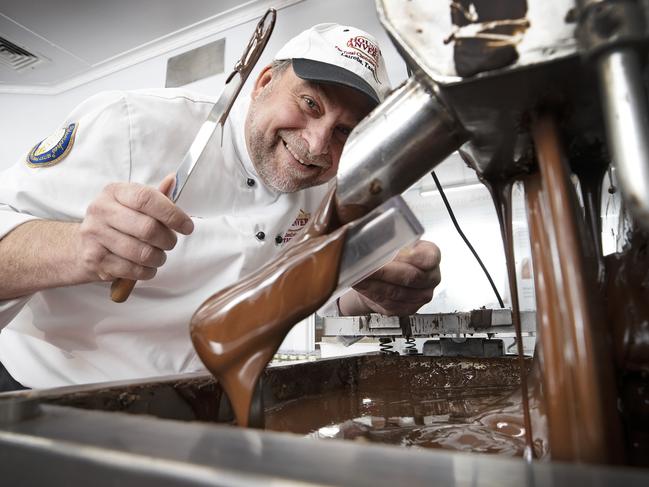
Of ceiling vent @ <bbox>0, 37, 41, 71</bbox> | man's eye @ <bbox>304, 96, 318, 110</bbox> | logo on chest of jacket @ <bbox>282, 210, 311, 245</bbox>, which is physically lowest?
logo on chest of jacket @ <bbox>282, 210, 311, 245</bbox>

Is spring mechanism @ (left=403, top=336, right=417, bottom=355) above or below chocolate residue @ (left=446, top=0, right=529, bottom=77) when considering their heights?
below

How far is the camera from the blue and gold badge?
1.22 meters

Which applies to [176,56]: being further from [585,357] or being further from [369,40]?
[585,357]

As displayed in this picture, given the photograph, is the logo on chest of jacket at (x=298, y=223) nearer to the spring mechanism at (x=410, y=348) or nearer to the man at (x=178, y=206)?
the man at (x=178, y=206)

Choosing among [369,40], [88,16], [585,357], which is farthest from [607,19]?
[88,16]

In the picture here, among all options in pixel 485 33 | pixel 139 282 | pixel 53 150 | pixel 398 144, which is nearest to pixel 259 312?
pixel 398 144

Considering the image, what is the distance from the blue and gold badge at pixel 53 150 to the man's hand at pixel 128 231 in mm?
436

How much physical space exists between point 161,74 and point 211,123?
9.79ft

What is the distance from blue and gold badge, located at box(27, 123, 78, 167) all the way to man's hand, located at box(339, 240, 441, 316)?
2.96 ft

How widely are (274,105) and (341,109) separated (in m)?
0.22

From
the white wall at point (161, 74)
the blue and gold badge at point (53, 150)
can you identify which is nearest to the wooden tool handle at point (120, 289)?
the blue and gold badge at point (53, 150)

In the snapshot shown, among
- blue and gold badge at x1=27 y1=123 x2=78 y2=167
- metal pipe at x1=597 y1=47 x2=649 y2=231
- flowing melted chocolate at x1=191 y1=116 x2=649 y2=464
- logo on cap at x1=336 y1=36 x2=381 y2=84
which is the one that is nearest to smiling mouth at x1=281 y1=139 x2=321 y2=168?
logo on cap at x1=336 y1=36 x2=381 y2=84

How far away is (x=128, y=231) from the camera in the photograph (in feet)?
2.76

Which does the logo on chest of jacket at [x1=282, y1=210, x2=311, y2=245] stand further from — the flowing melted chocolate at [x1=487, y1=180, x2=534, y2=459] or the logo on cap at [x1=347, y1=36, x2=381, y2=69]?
the flowing melted chocolate at [x1=487, y1=180, x2=534, y2=459]
